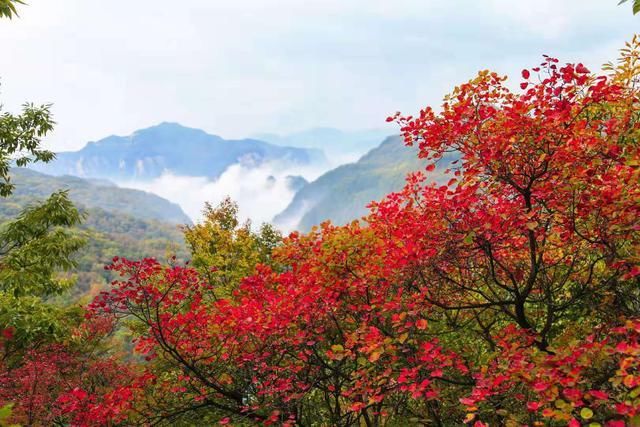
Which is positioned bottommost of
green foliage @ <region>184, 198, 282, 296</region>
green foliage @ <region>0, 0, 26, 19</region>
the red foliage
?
green foliage @ <region>184, 198, 282, 296</region>

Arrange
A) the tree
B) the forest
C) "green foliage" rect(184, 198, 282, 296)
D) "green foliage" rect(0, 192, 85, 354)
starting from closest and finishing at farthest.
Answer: the tree, the forest, "green foliage" rect(0, 192, 85, 354), "green foliage" rect(184, 198, 282, 296)

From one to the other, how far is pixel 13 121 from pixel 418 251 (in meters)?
10.4

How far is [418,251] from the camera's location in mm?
5719

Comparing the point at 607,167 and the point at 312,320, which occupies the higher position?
the point at 607,167

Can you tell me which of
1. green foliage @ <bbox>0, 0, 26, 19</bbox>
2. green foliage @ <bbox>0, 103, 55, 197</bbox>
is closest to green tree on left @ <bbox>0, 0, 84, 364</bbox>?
green foliage @ <bbox>0, 103, 55, 197</bbox>

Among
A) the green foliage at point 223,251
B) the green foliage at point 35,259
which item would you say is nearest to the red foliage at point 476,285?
the green foliage at point 35,259

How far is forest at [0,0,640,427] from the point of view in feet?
15.5

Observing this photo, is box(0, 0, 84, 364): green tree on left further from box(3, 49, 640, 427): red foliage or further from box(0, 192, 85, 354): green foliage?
box(3, 49, 640, 427): red foliage

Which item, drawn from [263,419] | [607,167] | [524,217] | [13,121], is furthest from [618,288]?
[13,121]

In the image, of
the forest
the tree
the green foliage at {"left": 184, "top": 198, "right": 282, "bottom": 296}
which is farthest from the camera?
the green foliage at {"left": 184, "top": 198, "right": 282, "bottom": 296}

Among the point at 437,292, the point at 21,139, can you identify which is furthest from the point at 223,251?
the point at 437,292

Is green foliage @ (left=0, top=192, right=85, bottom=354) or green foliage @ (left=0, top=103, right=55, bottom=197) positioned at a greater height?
green foliage @ (left=0, top=103, right=55, bottom=197)

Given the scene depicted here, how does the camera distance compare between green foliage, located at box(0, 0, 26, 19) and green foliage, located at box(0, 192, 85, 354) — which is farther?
green foliage, located at box(0, 192, 85, 354)

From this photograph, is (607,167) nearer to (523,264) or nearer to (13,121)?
(523,264)
